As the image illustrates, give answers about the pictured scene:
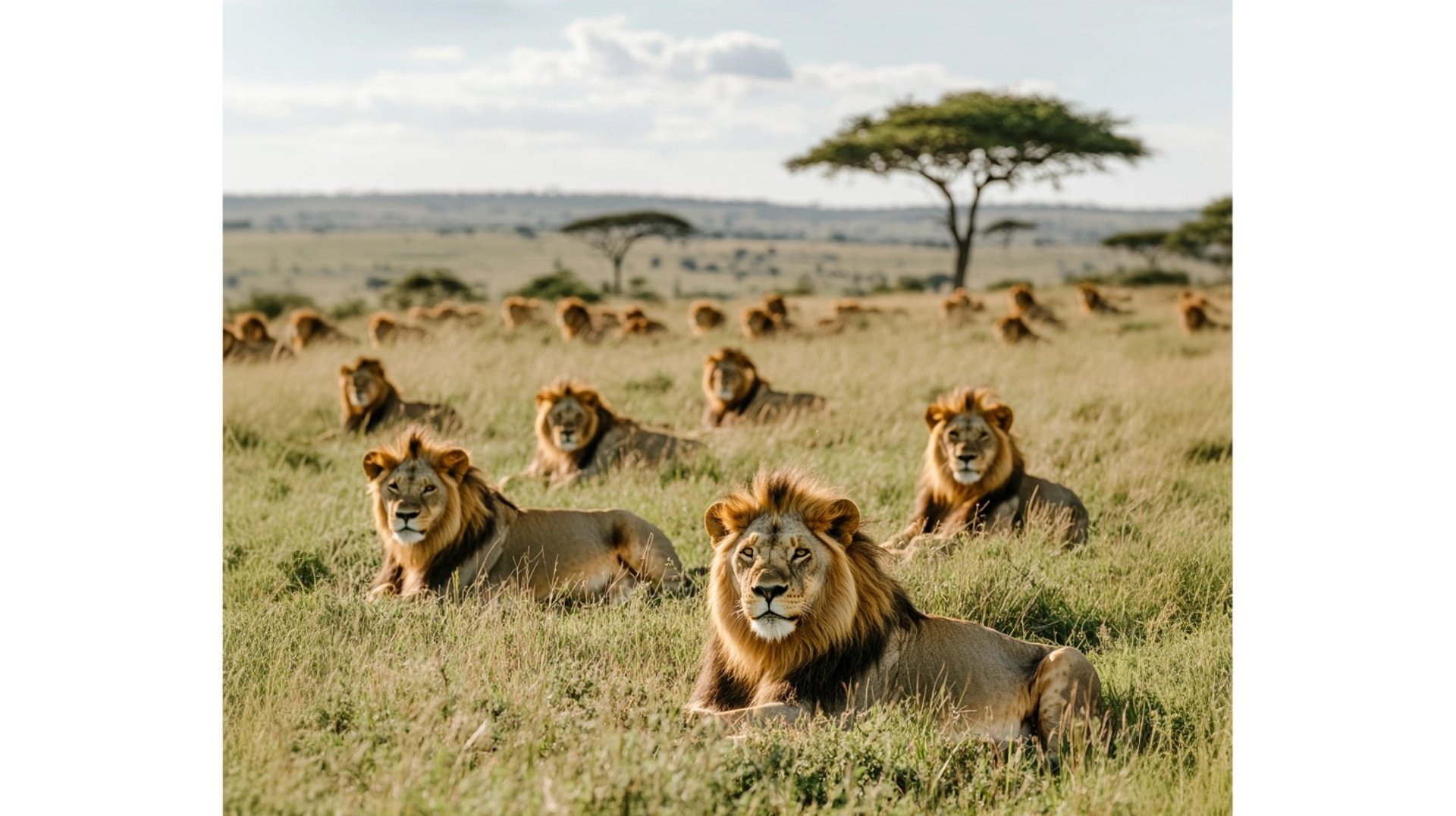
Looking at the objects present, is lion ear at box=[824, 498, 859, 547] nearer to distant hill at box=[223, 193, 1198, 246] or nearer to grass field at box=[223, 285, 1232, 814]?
grass field at box=[223, 285, 1232, 814]

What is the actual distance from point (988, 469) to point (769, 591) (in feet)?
10.4

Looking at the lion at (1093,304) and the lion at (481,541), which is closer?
the lion at (481,541)

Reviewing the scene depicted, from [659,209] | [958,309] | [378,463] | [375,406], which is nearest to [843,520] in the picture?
[378,463]

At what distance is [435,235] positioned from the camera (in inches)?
4264

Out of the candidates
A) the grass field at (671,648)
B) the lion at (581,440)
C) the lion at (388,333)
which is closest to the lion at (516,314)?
the lion at (388,333)

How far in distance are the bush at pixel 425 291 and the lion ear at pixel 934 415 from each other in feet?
109

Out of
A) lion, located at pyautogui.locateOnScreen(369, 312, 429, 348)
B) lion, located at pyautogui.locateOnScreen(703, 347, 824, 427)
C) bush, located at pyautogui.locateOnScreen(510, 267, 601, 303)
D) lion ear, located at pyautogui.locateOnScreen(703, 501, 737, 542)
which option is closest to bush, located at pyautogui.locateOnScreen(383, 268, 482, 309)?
bush, located at pyautogui.locateOnScreen(510, 267, 601, 303)

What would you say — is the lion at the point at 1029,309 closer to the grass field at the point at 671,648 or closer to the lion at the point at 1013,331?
the lion at the point at 1013,331

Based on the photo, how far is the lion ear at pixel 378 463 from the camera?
6.18m

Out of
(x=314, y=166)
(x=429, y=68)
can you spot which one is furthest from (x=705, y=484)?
(x=314, y=166)

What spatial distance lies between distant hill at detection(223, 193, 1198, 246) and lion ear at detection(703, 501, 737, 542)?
11188 centimetres

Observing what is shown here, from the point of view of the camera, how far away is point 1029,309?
77.6ft
